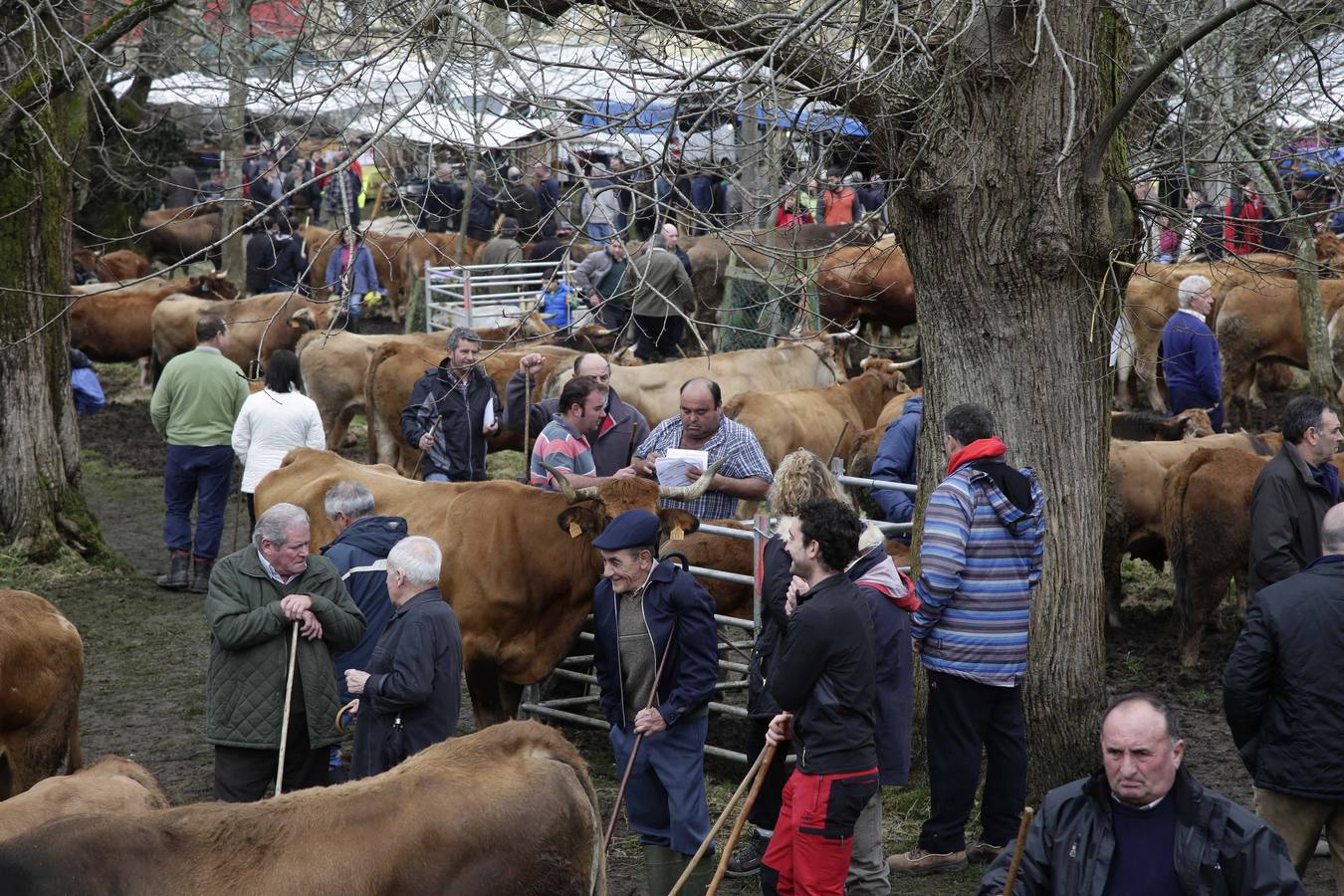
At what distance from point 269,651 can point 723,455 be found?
9.72 ft

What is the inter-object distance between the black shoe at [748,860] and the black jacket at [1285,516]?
8.53 feet

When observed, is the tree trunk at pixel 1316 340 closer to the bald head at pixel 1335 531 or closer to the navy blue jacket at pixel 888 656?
the bald head at pixel 1335 531

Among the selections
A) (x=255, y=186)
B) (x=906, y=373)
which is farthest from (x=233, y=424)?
(x=255, y=186)

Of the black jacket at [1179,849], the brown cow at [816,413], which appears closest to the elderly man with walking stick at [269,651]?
the black jacket at [1179,849]

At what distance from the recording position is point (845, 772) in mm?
4867

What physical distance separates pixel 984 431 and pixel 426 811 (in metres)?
3.02

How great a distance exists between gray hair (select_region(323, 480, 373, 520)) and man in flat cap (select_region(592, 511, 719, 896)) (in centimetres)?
174

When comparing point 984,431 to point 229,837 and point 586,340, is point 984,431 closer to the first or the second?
point 229,837

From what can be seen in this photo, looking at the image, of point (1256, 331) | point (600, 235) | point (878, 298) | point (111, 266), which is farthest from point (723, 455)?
point (111, 266)

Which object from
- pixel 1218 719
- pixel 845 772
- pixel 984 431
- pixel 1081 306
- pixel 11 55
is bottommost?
pixel 1218 719

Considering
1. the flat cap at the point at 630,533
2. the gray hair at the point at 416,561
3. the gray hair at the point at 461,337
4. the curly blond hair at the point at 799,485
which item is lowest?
the gray hair at the point at 416,561

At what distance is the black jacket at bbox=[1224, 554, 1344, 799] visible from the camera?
485 centimetres

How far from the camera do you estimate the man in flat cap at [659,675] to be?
5.60 m

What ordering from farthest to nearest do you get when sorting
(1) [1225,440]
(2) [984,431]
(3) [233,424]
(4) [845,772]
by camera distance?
(3) [233,424]
(1) [1225,440]
(2) [984,431]
(4) [845,772]
